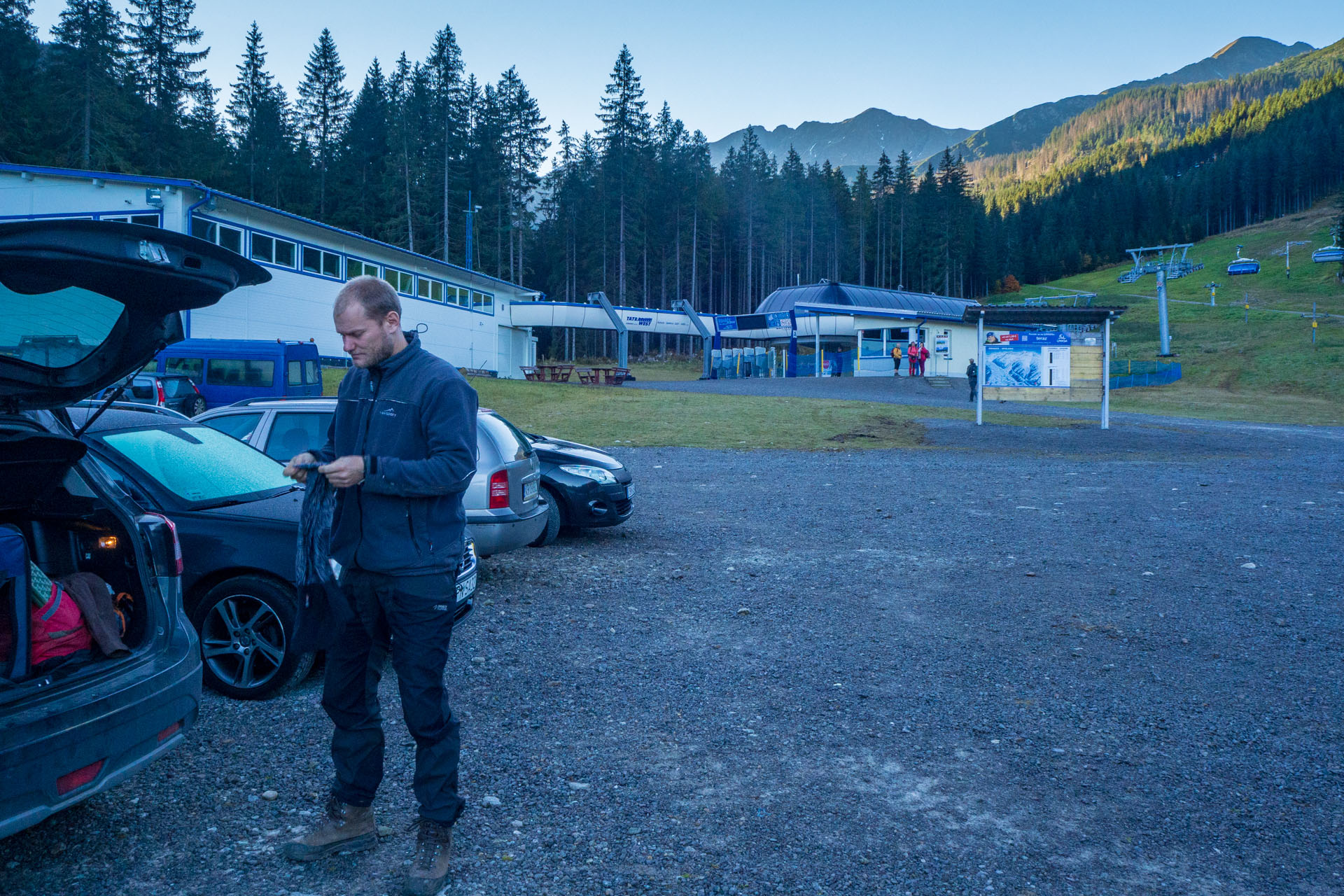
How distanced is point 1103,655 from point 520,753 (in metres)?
3.51

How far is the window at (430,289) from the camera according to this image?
4031cm

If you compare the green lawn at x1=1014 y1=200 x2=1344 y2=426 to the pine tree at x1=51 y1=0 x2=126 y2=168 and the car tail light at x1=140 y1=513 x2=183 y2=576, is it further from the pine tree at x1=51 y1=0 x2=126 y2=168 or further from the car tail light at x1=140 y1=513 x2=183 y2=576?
the pine tree at x1=51 y1=0 x2=126 y2=168

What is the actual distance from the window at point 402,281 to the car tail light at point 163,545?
35.9 meters

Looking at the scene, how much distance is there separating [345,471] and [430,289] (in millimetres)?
40278

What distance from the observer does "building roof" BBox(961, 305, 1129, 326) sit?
68.4ft

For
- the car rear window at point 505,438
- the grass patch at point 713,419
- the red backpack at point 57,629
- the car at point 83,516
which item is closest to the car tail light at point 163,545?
the car at point 83,516

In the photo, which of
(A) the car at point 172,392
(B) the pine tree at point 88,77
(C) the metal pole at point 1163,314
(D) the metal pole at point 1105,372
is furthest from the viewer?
(C) the metal pole at point 1163,314

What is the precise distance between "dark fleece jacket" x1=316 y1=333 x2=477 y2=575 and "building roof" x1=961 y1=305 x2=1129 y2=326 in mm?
19180

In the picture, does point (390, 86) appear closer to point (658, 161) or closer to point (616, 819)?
point (658, 161)

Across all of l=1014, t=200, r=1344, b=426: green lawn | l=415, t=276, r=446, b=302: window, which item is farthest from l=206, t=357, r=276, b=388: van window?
l=1014, t=200, r=1344, b=426: green lawn

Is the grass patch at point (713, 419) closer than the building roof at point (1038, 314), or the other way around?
the grass patch at point (713, 419)

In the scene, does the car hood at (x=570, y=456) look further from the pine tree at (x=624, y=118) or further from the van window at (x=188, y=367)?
the pine tree at (x=624, y=118)

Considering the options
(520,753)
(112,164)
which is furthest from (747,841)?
(112,164)

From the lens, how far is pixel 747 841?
332 cm
